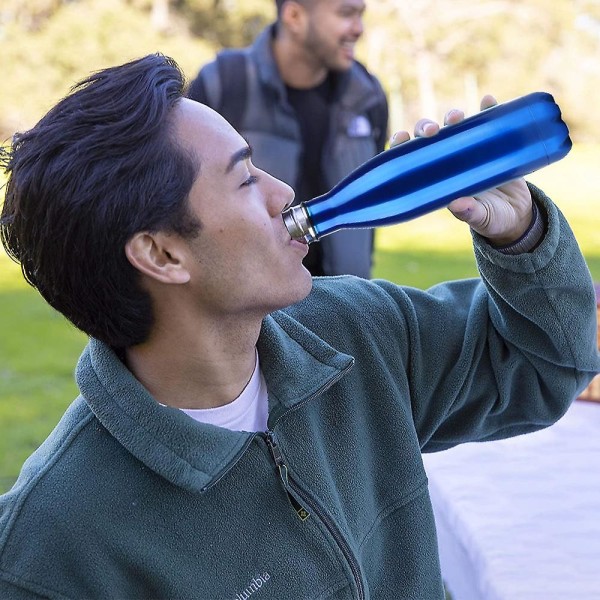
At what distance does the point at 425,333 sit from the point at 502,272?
0.65 feet

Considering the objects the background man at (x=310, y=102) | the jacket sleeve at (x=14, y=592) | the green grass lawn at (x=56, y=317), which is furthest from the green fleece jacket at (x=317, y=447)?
the background man at (x=310, y=102)

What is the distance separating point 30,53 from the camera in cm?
1507

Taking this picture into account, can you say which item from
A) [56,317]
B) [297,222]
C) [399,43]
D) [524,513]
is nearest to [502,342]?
[524,513]

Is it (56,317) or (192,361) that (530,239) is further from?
(56,317)

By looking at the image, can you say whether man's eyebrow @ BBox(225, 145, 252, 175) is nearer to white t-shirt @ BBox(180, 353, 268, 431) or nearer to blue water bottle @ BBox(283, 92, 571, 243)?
blue water bottle @ BBox(283, 92, 571, 243)

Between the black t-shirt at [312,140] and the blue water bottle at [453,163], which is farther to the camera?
the black t-shirt at [312,140]

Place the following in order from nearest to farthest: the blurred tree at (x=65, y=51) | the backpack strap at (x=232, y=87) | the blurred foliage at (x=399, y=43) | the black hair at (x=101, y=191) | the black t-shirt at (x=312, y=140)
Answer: the black hair at (x=101, y=191) → the backpack strap at (x=232, y=87) → the black t-shirt at (x=312, y=140) → the blurred tree at (x=65, y=51) → the blurred foliage at (x=399, y=43)

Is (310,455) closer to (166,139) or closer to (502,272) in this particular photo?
(502,272)

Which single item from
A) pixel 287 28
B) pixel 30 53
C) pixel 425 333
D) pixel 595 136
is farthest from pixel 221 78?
pixel 595 136

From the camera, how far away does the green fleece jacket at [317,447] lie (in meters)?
1.33

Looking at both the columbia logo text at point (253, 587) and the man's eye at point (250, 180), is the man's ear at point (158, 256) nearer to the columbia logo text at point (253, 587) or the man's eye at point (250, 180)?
the man's eye at point (250, 180)

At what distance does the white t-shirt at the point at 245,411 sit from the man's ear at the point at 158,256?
214mm

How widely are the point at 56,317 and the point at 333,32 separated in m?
4.52

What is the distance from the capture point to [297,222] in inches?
59.2
